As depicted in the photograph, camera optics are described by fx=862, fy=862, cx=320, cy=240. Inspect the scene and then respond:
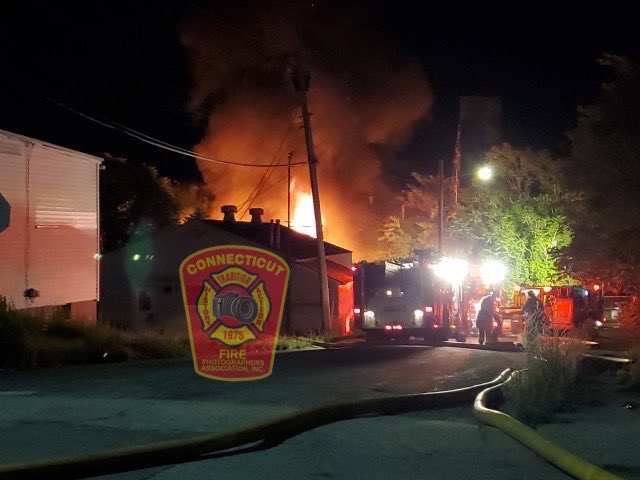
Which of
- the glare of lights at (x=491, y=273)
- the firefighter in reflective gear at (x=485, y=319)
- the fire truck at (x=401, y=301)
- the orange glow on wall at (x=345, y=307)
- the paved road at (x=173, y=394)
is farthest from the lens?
the orange glow on wall at (x=345, y=307)

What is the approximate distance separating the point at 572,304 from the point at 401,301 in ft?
21.3

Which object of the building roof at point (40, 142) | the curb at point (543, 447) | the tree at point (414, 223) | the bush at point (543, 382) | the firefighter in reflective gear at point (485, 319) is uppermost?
the tree at point (414, 223)

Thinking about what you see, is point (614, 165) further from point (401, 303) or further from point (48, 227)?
point (48, 227)

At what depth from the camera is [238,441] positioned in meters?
8.27

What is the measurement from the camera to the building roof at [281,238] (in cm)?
3825

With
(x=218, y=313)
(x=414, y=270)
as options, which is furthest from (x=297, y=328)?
(x=414, y=270)

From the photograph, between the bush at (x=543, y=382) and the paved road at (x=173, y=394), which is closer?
the paved road at (x=173, y=394)

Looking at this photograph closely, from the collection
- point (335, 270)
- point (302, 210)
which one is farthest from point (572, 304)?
point (302, 210)

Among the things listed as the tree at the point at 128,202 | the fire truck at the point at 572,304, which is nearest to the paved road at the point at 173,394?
the fire truck at the point at 572,304

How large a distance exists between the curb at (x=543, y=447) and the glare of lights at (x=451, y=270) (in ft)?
50.2

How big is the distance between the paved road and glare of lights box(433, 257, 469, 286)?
7.75 m

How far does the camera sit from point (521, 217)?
40688 mm

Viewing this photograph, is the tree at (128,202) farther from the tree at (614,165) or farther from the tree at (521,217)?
the tree at (614,165)

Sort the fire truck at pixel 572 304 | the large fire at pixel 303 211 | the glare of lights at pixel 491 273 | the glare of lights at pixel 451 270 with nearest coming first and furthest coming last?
1. the glare of lights at pixel 451 270
2. the fire truck at pixel 572 304
3. the glare of lights at pixel 491 273
4. the large fire at pixel 303 211
